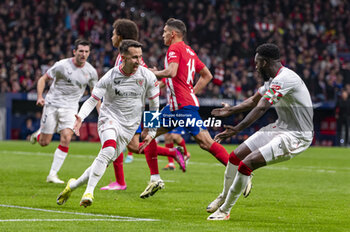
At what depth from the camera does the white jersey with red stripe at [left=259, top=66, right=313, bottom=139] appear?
7.73 metres

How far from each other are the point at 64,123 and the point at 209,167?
5.03 m

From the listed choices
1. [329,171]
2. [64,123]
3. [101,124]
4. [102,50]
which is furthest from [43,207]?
[102,50]

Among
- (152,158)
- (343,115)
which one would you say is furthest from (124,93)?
(343,115)

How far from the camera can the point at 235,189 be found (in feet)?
25.3

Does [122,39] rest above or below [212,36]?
above

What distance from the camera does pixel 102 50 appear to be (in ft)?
102

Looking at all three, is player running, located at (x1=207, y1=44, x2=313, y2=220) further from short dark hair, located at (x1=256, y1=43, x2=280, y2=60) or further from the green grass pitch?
the green grass pitch

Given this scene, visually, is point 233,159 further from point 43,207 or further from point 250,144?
point 43,207

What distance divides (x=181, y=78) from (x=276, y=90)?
3239 mm

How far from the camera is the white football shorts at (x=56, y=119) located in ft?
41.5

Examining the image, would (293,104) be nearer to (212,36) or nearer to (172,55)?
(172,55)

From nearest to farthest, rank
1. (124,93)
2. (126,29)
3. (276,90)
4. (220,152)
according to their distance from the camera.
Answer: (276,90) < (124,93) < (126,29) < (220,152)

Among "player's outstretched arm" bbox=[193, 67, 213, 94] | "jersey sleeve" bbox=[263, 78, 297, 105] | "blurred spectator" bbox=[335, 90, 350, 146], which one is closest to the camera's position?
"jersey sleeve" bbox=[263, 78, 297, 105]

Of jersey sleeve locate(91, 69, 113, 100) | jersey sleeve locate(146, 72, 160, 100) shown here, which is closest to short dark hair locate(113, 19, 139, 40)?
jersey sleeve locate(146, 72, 160, 100)
